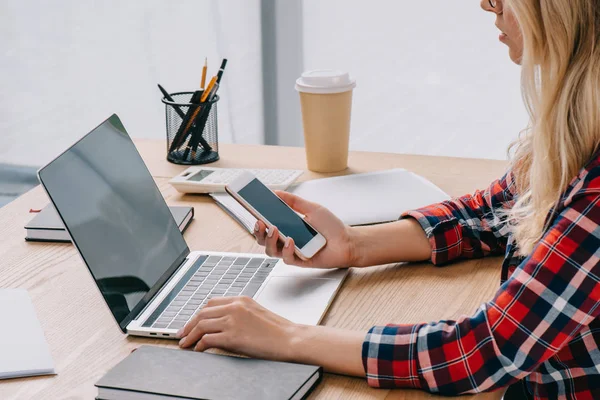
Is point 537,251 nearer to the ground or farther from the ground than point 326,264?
farther from the ground

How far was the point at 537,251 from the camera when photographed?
757 mm

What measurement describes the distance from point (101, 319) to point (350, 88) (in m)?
0.76

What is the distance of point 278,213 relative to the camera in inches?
43.3

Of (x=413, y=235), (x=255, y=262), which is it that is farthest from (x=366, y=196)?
(x=255, y=262)

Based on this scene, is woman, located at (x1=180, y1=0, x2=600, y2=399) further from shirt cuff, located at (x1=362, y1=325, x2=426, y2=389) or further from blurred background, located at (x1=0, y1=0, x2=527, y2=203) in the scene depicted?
blurred background, located at (x1=0, y1=0, x2=527, y2=203)

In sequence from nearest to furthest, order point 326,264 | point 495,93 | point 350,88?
point 326,264 → point 350,88 → point 495,93

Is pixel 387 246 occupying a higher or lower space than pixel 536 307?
lower

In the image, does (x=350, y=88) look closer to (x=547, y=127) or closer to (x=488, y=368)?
(x=547, y=127)

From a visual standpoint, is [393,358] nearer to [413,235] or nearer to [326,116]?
[413,235]

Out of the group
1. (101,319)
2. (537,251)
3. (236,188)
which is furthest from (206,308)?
(537,251)

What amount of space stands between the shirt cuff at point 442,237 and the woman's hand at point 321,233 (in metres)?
0.13

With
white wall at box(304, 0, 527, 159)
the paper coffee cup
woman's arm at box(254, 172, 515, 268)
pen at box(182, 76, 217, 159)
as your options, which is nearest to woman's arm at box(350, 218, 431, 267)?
woman's arm at box(254, 172, 515, 268)

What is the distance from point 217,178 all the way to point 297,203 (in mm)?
325

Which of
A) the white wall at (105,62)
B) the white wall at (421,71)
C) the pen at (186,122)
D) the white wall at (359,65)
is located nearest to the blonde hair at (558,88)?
the pen at (186,122)
